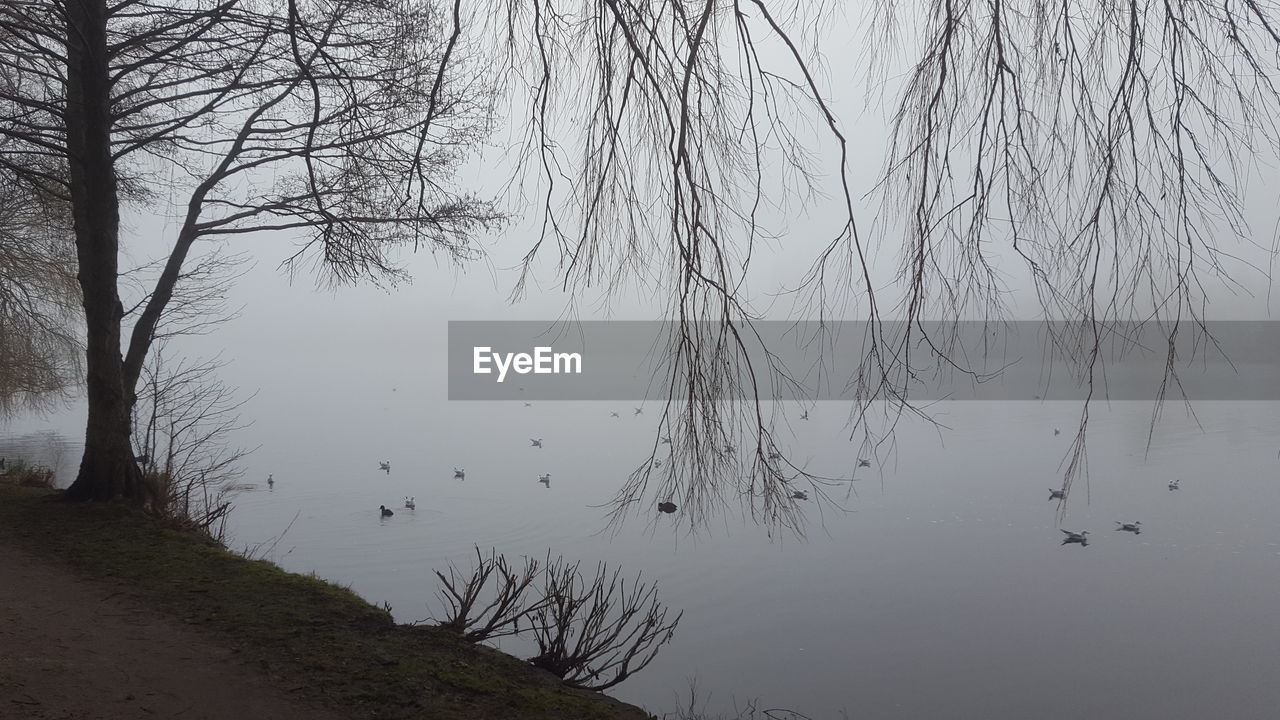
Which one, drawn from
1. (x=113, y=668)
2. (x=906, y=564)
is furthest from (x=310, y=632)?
(x=906, y=564)

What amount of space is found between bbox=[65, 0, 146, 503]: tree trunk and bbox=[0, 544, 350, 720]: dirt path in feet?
7.46

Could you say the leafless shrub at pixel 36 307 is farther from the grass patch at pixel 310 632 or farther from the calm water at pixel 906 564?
the grass patch at pixel 310 632

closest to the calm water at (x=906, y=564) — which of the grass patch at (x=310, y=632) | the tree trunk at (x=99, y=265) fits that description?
the grass patch at (x=310, y=632)

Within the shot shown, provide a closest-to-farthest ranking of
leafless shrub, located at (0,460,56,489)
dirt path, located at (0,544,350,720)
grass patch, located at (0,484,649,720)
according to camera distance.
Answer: dirt path, located at (0,544,350,720) → grass patch, located at (0,484,649,720) → leafless shrub, located at (0,460,56,489)

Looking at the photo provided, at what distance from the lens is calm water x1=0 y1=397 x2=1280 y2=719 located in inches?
282

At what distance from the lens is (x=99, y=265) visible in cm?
615

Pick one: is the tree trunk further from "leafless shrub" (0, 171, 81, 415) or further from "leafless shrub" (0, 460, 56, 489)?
"leafless shrub" (0, 171, 81, 415)

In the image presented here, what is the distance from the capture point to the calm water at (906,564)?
7164mm

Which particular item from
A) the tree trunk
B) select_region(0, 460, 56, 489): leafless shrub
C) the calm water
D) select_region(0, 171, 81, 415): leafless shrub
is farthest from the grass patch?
select_region(0, 171, 81, 415): leafless shrub

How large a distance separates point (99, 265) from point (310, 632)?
3.95 meters

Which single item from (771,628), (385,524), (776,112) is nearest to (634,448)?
(385,524)

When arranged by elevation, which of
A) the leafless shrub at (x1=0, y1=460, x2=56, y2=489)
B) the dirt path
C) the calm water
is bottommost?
the calm water

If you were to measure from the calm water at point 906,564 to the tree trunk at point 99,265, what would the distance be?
3059 mm

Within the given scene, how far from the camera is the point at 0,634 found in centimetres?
348
